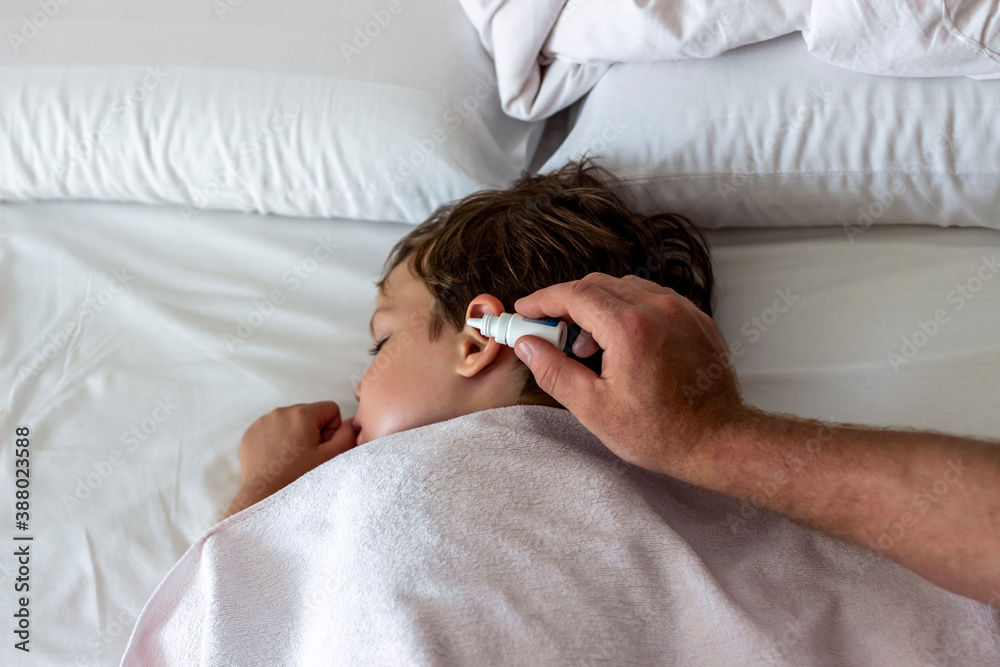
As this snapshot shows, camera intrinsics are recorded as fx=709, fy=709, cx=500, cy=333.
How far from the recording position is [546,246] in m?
1.01

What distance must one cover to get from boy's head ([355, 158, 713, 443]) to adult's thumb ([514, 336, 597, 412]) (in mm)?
130

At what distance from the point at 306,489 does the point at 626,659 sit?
44cm

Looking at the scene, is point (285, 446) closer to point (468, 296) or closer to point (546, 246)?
point (468, 296)

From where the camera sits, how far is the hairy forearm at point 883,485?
677mm

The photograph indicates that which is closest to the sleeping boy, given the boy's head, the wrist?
the boy's head

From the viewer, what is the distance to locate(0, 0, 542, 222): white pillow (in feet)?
4.00

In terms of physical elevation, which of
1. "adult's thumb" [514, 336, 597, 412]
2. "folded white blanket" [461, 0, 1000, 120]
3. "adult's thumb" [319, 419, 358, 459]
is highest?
"folded white blanket" [461, 0, 1000, 120]

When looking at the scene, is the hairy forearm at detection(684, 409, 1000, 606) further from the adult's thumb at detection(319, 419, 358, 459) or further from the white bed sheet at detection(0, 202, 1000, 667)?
the adult's thumb at detection(319, 419, 358, 459)

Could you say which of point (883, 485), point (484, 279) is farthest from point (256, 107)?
point (883, 485)

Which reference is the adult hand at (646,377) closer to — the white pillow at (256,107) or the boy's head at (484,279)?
the boy's head at (484,279)

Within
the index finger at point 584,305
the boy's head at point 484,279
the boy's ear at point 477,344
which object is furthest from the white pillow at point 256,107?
the index finger at point 584,305

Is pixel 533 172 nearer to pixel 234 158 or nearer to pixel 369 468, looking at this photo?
pixel 234 158

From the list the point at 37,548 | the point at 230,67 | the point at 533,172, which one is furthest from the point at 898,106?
the point at 37,548

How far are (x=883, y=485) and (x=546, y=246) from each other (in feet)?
1.70
